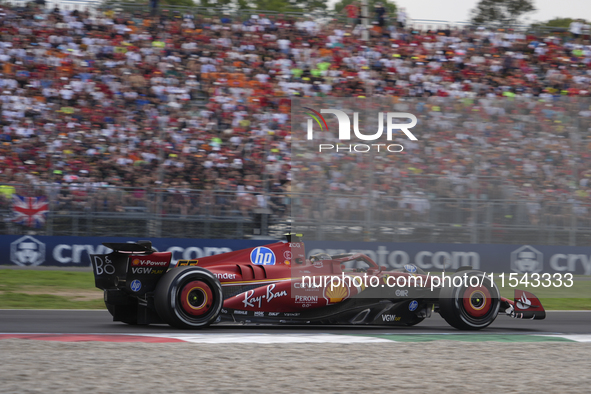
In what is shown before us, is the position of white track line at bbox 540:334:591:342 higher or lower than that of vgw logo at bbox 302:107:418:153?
lower

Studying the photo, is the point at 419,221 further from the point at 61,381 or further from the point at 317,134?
the point at 61,381

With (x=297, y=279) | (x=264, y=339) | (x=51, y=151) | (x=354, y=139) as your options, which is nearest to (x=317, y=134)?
(x=354, y=139)

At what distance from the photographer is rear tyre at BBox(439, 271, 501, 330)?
8406 mm

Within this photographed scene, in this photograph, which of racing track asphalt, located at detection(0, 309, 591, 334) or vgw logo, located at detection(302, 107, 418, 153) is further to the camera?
vgw logo, located at detection(302, 107, 418, 153)

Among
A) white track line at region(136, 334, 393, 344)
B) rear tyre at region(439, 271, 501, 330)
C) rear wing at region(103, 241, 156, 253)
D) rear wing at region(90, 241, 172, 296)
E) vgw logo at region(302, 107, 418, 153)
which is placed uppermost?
vgw logo at region(302, 107, 418, 153)

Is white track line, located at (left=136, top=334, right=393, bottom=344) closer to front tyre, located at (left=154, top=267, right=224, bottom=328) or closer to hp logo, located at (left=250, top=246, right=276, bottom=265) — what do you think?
front tyre, located at (left=154, top=267, right=224, bottom=328)

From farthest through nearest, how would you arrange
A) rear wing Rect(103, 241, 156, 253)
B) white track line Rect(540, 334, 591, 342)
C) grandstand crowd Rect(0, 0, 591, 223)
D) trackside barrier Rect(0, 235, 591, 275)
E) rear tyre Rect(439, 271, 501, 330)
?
grandstand crowd Rect(0, 0, 591, 223)
trackside barrier Rect(0, 235, 591, 275)
rear tyre Rect(439, 271, 501, 330)
white track line Rect(540, 334, 591, 342)
rear wing Rect(103, 241, 156, 253)

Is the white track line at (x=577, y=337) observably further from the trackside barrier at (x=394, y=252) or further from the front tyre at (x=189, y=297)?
the front tyre at (x=189, y=297)

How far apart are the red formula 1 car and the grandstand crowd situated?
303 cm

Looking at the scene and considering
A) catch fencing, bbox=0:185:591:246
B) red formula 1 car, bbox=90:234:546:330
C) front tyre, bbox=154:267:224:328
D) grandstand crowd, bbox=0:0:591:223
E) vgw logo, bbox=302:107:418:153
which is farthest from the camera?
grandstand crowd, bbox=0:0:591:223

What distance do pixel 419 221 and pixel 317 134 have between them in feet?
10.7

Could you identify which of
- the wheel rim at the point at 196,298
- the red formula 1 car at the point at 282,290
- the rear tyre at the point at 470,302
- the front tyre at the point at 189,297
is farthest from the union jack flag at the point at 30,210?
the rear tyre at the point at 470,302

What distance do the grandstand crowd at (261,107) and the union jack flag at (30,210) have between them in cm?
19

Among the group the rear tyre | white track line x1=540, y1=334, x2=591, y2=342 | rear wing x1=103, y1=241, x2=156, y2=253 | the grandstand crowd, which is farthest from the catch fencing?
white track line x1=540, y1=334, x2=591, y2=342
